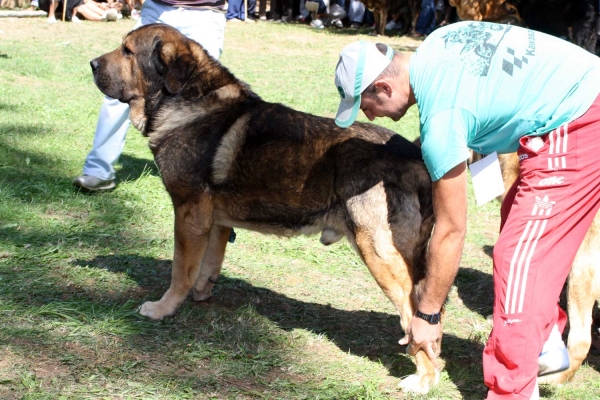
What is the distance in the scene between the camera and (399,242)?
148 inches

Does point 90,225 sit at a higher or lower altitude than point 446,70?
lower

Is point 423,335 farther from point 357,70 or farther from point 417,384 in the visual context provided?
point 357,70

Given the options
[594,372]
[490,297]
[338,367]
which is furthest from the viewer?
[490,297]

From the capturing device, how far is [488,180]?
3414 millimetres

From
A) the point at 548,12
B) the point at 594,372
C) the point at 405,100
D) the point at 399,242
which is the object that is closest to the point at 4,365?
the point at 399,242

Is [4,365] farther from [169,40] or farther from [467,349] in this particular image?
[467,349]

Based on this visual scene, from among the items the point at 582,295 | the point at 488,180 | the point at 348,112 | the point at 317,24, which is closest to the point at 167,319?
the point at 348,112

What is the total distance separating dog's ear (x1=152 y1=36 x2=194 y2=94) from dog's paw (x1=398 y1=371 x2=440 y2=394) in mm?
2134

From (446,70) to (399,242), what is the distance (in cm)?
96

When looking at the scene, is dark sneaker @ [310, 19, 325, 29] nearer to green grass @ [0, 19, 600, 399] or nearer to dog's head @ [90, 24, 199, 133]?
green grass @ [0, 19, 600, 399]

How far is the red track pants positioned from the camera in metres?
3.20

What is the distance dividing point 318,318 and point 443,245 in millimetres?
1677

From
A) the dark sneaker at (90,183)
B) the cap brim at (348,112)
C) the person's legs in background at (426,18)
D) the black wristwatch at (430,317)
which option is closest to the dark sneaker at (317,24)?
the person's legs in background at (426,18)

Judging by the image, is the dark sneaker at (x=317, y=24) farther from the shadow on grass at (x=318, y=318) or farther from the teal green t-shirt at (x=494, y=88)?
the teal green t-shirt at (x=494, y=88)
